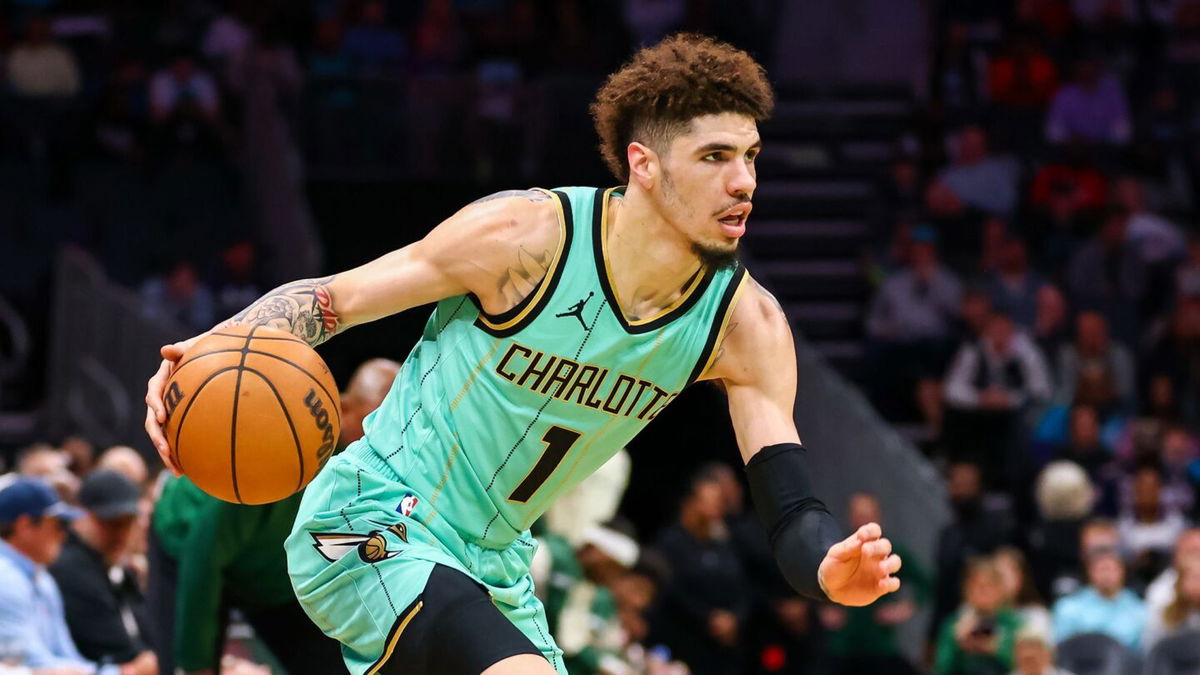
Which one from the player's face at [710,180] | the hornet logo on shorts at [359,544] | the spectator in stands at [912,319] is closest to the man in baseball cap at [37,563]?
the hornet logo on shorts at [359,544]

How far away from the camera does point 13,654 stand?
763cm

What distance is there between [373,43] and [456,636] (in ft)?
40.6

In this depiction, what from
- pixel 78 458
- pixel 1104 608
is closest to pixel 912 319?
pixel 1104 608

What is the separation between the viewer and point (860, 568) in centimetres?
436

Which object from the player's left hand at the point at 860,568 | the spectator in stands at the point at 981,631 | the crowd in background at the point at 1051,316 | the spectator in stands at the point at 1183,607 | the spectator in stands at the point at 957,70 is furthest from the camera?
the spectator in stands at the point at 957,70

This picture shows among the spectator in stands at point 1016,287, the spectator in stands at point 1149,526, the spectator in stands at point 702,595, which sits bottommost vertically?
the spectator in stands at point 702,595

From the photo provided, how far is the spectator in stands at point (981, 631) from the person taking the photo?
1069cm

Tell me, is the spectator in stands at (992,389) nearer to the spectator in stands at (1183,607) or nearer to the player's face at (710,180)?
the spectator in stands at (1183,607)

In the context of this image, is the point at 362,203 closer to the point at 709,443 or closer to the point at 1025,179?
the point at 709,443

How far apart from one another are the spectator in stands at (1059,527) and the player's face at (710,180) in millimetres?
7770

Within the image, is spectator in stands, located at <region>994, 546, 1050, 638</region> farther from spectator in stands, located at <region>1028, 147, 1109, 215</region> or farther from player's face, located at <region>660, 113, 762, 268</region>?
player's face, located at <region>660, 113, 762, 268</region>

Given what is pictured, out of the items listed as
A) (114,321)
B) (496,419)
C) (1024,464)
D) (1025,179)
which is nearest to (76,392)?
(114,321)

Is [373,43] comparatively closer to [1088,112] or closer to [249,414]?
[1088,112]

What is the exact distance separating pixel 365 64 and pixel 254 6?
1070 mm
